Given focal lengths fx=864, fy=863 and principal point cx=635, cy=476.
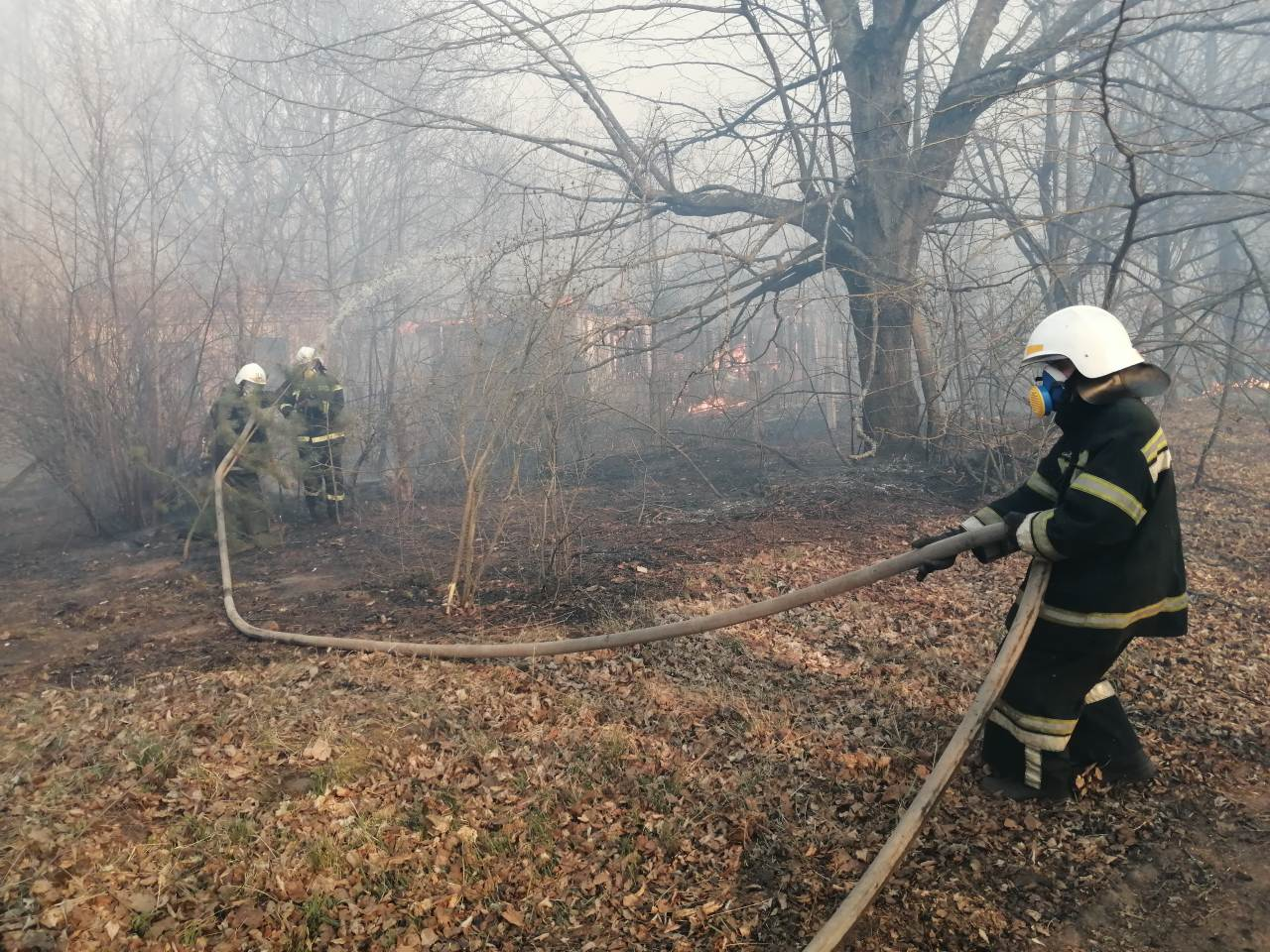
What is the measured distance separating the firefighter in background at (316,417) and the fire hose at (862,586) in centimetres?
508

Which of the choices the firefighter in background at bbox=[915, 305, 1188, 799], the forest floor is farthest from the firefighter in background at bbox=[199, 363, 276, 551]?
the firefighter in background at bbox=[915, 305, 1188, 799]

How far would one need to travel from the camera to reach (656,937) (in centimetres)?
303

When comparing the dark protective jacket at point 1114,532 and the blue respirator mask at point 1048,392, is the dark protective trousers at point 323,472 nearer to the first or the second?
the blue respirator mask at point 1048,392

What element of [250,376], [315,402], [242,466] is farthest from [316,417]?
[242,466]

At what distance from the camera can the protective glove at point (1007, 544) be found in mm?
3421

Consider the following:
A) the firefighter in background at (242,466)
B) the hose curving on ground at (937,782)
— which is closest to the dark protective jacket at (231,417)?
the firefighter in background at (242,466)

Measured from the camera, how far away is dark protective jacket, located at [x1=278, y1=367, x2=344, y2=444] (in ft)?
32.3

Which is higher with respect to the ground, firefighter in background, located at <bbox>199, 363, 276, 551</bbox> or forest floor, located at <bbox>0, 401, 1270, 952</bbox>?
firefighter in background, located at <bbox>199, 363, 276, 551</bbox>

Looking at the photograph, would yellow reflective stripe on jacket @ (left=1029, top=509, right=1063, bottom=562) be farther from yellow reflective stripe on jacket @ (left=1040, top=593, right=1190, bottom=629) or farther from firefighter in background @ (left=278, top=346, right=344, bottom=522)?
firefighter in background @ (left=278, top=346, right=344, bottom=522)

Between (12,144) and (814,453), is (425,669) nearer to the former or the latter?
(814,453)

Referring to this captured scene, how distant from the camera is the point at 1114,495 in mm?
3145

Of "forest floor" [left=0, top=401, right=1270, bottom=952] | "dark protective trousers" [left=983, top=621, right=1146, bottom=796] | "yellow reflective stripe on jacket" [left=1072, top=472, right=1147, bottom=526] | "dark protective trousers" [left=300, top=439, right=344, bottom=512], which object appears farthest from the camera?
"dark protective trousers" [left=300, top=439, right=344, bottom=512]

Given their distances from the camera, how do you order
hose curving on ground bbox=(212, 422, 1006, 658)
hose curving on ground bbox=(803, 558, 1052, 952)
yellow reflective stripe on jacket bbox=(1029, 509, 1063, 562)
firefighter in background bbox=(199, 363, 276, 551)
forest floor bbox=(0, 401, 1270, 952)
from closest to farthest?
1. hose curving on ground bbox=(803, 558, 1052, 952)
2. forest floor bbox=(0, 401, 1270, 952)
3. yellow reflective stripe on jacket bbox=(1029, 509, 1063, 562)
4. hose curving on ground bbox=(212, 422, 1006, 658)
5. firefighter in background bbox=(199, 363, 276, 551)

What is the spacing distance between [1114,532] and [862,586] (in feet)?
3.39
